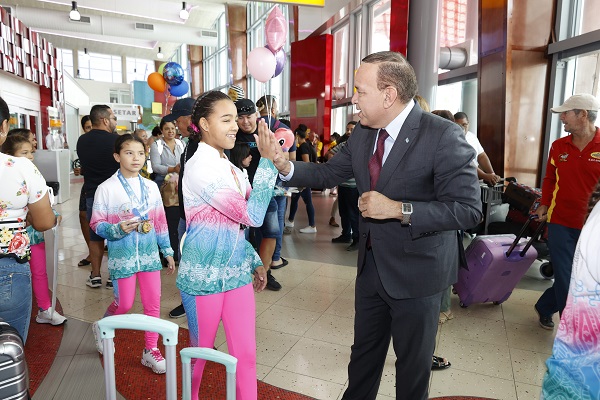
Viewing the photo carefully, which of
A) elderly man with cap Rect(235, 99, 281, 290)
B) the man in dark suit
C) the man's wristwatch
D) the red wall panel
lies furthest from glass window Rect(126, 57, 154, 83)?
the man's wristwatch

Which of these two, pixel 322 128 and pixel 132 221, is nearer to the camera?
pixel 132 221

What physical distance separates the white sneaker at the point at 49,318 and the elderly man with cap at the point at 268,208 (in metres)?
1.71

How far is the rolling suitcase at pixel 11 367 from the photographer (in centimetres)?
99

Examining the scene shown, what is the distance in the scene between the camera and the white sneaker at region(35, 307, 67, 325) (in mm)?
3254

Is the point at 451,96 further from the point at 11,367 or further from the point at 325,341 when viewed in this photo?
the point at 11,367

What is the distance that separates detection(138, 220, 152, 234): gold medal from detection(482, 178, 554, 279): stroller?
145 inches

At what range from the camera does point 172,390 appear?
102 centimetres

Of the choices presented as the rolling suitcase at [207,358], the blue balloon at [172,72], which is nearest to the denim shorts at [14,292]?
the rolling suitcase at [207,358]

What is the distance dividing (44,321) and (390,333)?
2.72m

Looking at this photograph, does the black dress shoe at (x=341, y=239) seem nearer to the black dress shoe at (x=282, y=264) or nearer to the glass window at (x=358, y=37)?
the black dress shoe at (x=282, y=264)

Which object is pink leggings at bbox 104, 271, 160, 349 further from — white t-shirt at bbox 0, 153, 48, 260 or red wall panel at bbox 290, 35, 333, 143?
red wall panel at bbox 290, 35, 333, 143

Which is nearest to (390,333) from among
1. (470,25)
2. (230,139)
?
(230,139)

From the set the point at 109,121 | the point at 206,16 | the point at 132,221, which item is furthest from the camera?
the point at 206,16

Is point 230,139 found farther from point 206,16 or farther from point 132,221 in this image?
point 206,16
